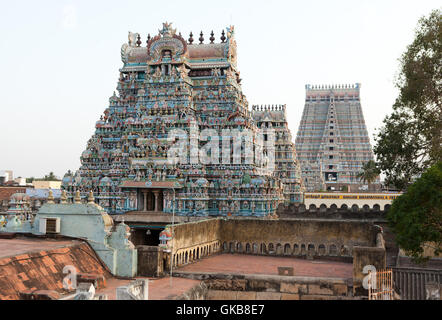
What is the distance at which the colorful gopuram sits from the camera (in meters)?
36.4

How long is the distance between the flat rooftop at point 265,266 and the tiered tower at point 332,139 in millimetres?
54524

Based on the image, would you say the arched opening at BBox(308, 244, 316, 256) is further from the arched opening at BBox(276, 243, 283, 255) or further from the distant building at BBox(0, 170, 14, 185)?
the distant building at BBox(0, 170, 14, 185)

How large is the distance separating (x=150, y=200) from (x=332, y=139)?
53.2m

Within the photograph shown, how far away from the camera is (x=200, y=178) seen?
3628 cm

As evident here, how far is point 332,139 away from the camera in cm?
8444

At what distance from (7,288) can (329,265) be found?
14.8 m

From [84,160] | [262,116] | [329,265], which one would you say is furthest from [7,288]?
[262,116]

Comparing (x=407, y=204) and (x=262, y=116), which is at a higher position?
(x=262, y=116)

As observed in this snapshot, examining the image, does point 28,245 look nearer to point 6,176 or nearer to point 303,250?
point 303,250

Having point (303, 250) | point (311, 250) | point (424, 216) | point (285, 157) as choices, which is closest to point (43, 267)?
point (424, 216)

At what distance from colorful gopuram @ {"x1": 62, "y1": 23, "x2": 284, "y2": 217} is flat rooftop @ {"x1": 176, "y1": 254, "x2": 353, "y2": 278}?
11471 millimetres

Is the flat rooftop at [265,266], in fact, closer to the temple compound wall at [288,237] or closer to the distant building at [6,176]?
the temple compound wall at [288,237]

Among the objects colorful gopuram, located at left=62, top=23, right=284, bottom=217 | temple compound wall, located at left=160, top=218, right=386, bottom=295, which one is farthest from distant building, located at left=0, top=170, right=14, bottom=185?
temple compound wall, located at left=160, top=218, right=386, bottom=295
